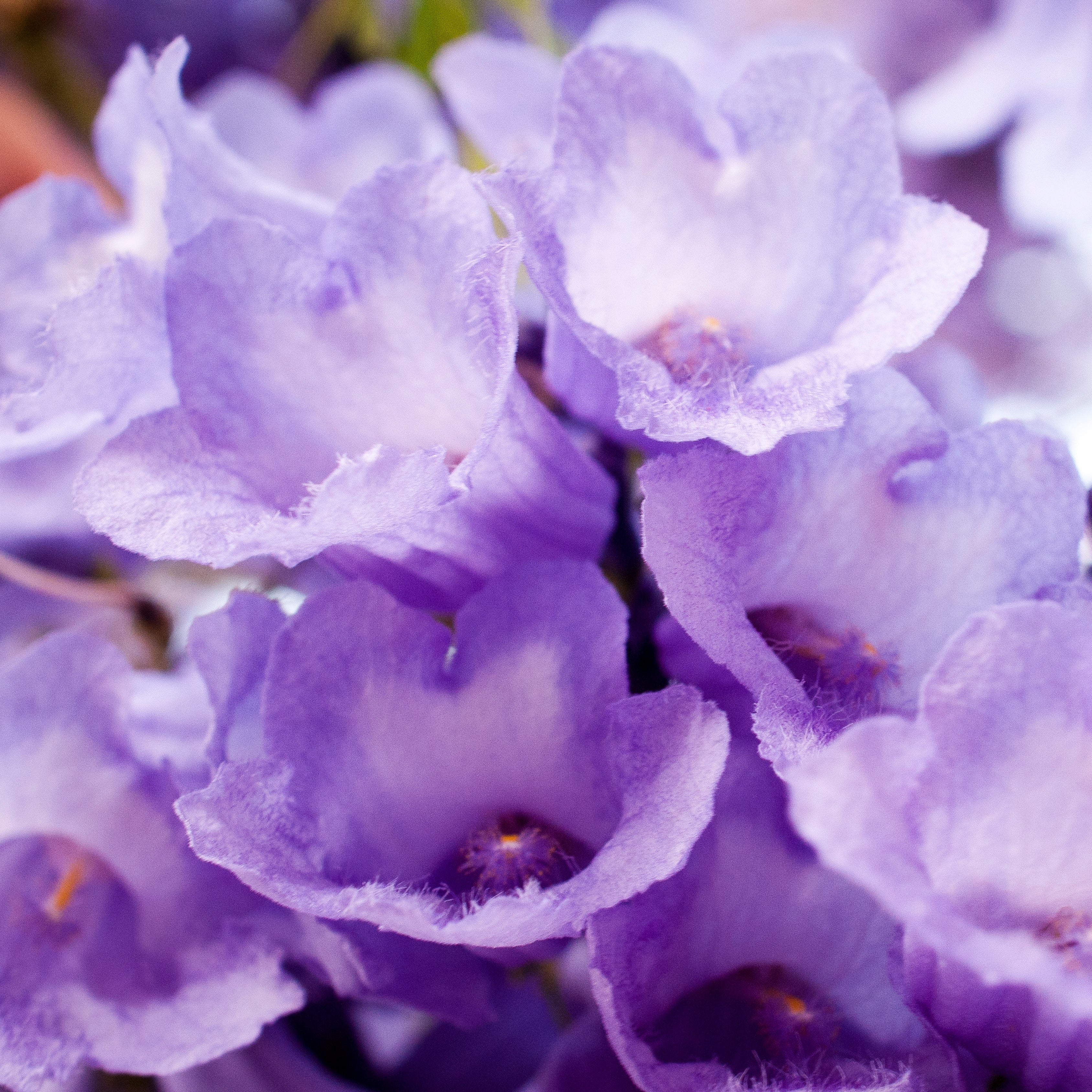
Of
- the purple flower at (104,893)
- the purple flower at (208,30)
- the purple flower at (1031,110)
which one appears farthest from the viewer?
the purple flower at (208,30)

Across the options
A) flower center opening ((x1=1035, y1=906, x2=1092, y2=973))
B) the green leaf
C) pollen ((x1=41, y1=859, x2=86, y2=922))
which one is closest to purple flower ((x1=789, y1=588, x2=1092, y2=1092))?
flower center opening ((x1=1035, y1=906, x2=1092, y2=973))

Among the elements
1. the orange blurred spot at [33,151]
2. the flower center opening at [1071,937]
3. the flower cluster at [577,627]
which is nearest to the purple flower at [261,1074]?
the flower cluster at [577,627]

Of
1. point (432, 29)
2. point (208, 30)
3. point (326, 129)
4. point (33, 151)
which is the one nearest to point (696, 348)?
point (326, 129)

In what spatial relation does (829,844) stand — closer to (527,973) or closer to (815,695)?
(815,695)

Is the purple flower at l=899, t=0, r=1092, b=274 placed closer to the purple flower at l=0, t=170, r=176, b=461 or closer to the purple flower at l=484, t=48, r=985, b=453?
the purple flower at l=484, t=48, r=985, b=453

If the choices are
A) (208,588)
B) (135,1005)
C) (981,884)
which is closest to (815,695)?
(981,884)

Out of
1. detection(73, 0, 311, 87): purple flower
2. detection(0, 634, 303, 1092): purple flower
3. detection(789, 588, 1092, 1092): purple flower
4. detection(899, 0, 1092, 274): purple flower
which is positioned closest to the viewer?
detection(789, 588, 1092, 1092): purple flower

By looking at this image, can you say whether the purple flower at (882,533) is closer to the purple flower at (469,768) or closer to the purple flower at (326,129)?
the purple flower at (469,768)
